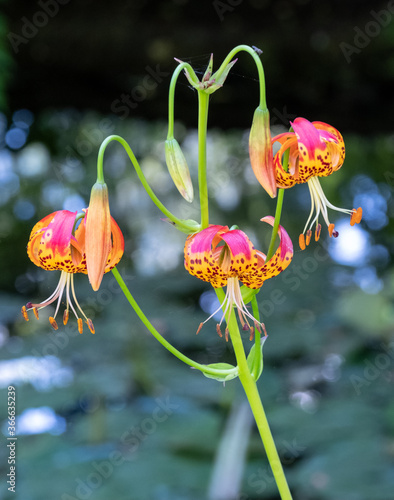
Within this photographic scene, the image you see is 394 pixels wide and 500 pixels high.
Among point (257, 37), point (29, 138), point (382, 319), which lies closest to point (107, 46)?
point (257, 37)

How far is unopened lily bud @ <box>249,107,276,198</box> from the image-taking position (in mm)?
488

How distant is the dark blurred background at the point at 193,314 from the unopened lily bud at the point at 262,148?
0.62 meters

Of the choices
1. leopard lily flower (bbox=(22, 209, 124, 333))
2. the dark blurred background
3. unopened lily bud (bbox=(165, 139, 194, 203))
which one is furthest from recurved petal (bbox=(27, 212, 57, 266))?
the dark blurred background

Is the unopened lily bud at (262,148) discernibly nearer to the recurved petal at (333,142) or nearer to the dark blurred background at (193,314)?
the recurved petal at (333,142)

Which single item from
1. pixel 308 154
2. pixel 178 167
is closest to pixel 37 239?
pixel 178 167

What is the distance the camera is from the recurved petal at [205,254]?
1.67 ft

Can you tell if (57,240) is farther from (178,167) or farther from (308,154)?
(308,154)

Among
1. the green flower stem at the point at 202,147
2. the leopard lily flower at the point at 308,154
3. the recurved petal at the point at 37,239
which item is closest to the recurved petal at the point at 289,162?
the leopard lily flower at the point at 308,154

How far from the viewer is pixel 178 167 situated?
1.68 ft

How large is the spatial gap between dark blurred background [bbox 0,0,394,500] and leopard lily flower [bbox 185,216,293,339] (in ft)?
2.01

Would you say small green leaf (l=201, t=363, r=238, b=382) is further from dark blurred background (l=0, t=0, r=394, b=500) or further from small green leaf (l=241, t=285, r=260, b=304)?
dark blurred background (l=0, t=0, r=394, b=500)

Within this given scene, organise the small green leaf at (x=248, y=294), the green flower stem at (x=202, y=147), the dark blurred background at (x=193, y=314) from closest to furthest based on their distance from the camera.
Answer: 1. the green flower stem at (x=202, y=147)
2. the small green leaf at (x=248, y=294)
3. the dark blurred background at (x=193, y=314)

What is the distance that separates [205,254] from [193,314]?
1.42m

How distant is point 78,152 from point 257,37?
1.15m
